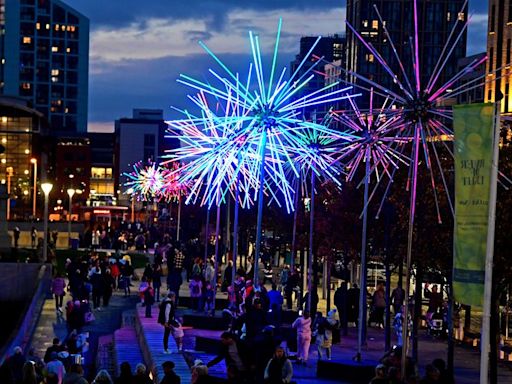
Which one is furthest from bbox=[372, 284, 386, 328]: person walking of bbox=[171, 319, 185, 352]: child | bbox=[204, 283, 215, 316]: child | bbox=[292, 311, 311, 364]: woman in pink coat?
bbox=[171, 319, 185, 352]: child

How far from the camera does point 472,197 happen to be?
1532 cm

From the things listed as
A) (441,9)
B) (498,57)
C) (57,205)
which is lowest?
(57,205)

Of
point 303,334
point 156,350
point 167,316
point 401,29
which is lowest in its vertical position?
point 156,350

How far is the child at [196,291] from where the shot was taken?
38844 mm

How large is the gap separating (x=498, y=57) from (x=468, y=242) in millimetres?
94439

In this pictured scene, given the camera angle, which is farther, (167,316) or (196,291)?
(196,291)

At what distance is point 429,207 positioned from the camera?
108 feet

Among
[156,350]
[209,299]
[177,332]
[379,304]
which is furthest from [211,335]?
[156,350]

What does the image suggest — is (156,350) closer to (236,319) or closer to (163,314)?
(163,314)

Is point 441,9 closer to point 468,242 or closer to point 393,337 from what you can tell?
point 393,337

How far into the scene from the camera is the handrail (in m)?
33.5

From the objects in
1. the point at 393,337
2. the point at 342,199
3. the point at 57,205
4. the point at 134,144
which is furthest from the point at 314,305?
the point at 134,144

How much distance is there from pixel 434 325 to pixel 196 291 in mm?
8099

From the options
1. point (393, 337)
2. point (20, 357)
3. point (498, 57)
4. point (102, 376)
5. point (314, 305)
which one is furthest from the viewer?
point (498, 57)
